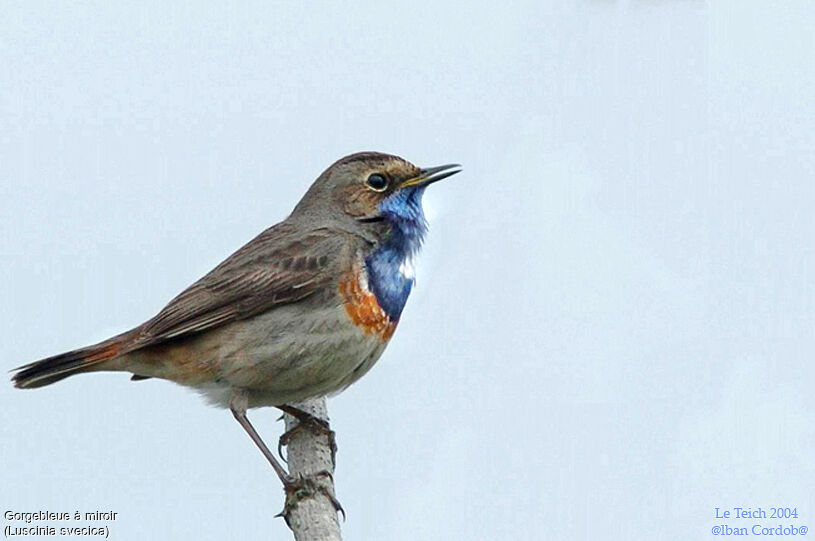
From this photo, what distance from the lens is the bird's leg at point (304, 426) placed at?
35.9 ft

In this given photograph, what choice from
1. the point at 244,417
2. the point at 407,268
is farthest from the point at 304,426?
the point at 407,268

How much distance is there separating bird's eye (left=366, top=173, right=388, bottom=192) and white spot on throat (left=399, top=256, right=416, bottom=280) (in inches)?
22.9

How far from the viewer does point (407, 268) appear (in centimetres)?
1088

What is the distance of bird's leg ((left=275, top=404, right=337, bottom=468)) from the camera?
1094 cm

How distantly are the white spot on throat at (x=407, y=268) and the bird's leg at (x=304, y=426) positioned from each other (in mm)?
1318

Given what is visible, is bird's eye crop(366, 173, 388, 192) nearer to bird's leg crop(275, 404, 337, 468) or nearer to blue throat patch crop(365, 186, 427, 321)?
blue throat patch crop(365, 186, 427, 321)

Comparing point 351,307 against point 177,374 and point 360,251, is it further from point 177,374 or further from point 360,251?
point 177,374

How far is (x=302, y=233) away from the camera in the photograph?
10.9 m

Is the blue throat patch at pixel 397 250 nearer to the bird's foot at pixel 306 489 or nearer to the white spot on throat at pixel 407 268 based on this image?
the white spot on throat at pixel 407 268

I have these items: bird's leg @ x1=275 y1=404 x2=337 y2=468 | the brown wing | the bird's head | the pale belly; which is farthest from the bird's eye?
bird's leg @ x1=275 y1=404 x2=337 y2=468

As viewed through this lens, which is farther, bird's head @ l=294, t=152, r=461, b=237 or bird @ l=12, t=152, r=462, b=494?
bird's head @ l=294, t=152, r=461, b=237

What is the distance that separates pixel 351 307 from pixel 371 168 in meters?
1.18

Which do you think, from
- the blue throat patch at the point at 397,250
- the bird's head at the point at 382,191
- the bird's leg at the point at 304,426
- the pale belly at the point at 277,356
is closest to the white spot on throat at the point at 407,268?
the blue throat patch at the point at 397,250

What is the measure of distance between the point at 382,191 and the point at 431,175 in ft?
1.30
